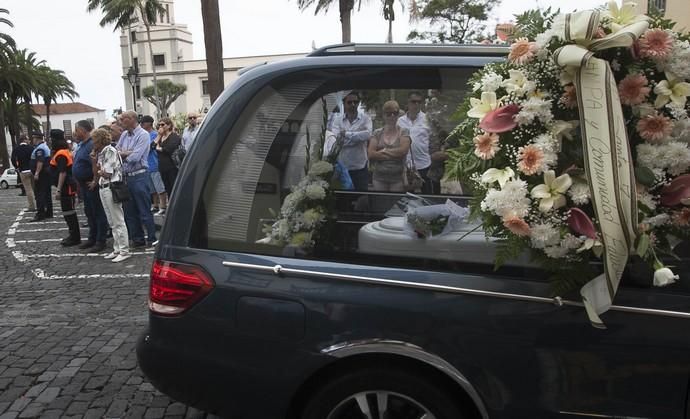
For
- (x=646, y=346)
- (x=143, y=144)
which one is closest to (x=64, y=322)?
(x=143, y=144)

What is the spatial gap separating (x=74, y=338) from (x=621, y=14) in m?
4.24

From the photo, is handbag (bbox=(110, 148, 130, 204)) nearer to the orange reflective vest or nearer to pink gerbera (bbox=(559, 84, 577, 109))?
the orange reflective vest

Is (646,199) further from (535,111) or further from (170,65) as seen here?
(170,65)

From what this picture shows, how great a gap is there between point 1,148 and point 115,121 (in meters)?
32.6

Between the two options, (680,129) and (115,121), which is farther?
(115,121)

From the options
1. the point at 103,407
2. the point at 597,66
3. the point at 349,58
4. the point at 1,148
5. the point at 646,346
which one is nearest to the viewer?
the point at 597,66

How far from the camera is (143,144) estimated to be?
7.16 meters

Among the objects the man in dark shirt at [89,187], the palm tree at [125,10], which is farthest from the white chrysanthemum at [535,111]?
the palm tree at [125,10]

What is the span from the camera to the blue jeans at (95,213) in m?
7.54

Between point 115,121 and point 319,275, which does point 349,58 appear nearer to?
point 319,275

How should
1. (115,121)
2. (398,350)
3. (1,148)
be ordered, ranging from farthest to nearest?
(1,148)
(115,121)
(398,350)

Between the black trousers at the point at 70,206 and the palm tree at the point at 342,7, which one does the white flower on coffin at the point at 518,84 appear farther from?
the palm tree at the point at 342,7

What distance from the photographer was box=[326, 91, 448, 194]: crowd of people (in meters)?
2.31

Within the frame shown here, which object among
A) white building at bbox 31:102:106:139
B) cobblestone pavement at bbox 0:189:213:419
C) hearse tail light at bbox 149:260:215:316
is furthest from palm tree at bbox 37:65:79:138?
hearse tail light at bbox 149:260:215:316
